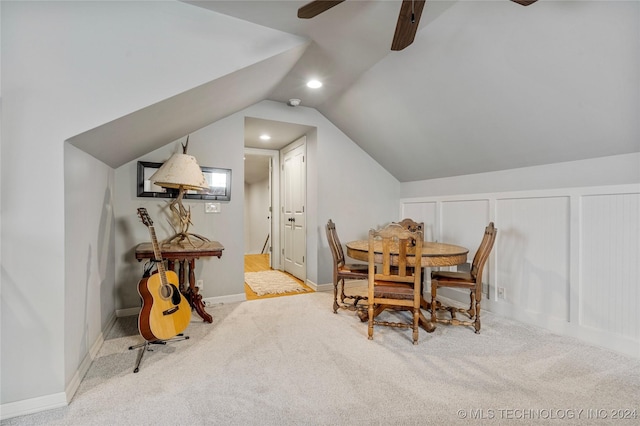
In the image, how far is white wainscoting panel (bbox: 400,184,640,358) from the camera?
220 centimetres

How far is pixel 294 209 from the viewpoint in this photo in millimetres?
4770

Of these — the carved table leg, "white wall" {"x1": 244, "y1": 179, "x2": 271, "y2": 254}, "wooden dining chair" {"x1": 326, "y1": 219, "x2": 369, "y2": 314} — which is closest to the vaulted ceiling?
the carved table leg

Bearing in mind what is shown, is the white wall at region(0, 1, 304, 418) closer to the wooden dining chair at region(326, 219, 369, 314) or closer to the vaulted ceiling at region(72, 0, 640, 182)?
the vaulted ceiling at region(72, 0, 640, 182)

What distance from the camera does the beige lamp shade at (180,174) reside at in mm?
2602

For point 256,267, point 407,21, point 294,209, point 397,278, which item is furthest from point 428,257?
point 256,267

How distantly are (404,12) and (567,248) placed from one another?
2.40 meters

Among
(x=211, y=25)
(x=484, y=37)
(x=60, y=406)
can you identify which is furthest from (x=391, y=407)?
(x=211, y=25)

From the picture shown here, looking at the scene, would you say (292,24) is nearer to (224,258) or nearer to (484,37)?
(484,37)

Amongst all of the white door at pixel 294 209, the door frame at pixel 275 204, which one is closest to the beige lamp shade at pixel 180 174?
the white door at pixel 294 209

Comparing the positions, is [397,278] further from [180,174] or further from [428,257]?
[180,174]

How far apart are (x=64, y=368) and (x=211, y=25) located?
228 cm

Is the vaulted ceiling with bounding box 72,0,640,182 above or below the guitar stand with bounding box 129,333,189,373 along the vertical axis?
above

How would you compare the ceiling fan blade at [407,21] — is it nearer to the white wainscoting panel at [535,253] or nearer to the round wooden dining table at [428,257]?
the round wooden dining table at [428,257]

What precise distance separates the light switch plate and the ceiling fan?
233 centimetres
